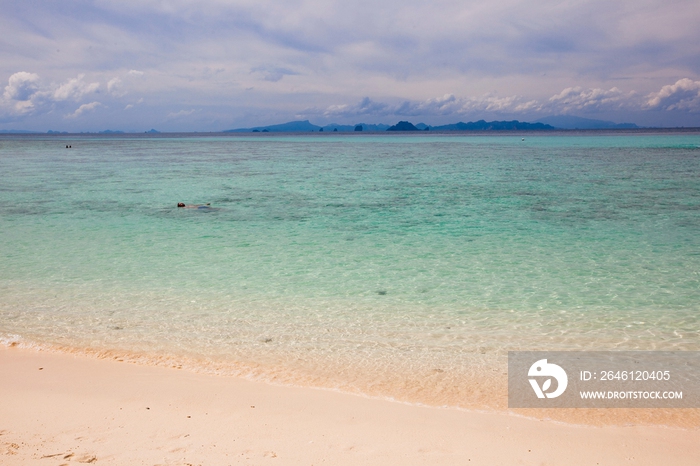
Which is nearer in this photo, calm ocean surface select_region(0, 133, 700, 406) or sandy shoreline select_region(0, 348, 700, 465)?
sandy shoreline select_region(0, 348, 700, 465)

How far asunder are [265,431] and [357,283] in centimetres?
520

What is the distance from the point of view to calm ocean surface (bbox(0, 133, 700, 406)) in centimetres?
647

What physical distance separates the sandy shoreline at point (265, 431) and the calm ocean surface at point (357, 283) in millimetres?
548

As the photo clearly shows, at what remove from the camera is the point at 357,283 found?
9.47 metres

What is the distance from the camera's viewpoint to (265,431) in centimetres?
442

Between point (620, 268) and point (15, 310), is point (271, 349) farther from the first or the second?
point (620, 268)

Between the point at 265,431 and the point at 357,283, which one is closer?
the point at 265,431

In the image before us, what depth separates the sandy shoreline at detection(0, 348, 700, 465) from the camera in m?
3.98

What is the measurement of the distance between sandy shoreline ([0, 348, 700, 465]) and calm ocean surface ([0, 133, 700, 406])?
1.80ft

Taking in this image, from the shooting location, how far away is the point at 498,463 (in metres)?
3.92

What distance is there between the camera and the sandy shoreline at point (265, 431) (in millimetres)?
3979

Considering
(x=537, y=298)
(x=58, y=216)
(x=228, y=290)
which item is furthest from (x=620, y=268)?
(x=58, y=216)

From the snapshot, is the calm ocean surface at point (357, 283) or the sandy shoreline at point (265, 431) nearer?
the sandy shoreline at point (265, 431)

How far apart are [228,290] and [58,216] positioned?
1108 centimetres
